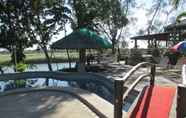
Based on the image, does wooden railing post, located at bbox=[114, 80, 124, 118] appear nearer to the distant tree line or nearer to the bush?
the distant tree line

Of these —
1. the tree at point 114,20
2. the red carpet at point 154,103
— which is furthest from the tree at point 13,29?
the red carpet at point 154,103

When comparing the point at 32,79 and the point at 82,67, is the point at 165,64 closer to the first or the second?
the point at 82,67

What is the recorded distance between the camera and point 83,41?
16141 mm

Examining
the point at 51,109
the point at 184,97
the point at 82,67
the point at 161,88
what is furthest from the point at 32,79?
the point at 184,97

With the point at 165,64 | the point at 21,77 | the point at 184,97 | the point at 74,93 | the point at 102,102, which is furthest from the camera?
the point at 165,64

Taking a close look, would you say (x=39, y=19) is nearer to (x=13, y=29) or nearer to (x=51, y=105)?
(x=13, y=29)

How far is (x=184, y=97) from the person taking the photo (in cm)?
361

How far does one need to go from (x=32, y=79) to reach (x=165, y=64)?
32.5ft

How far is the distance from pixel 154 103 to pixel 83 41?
10484mm

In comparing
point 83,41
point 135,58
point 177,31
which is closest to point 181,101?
point 83,41

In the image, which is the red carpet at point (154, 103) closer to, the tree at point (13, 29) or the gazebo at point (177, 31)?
the tree at point (13, 29)

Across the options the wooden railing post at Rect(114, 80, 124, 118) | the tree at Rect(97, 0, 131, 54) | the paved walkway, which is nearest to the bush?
the tree at Rect(97, 0, 131, 54)

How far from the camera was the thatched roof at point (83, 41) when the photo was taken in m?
16.0

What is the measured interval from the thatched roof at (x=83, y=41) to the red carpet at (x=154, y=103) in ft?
29.4
